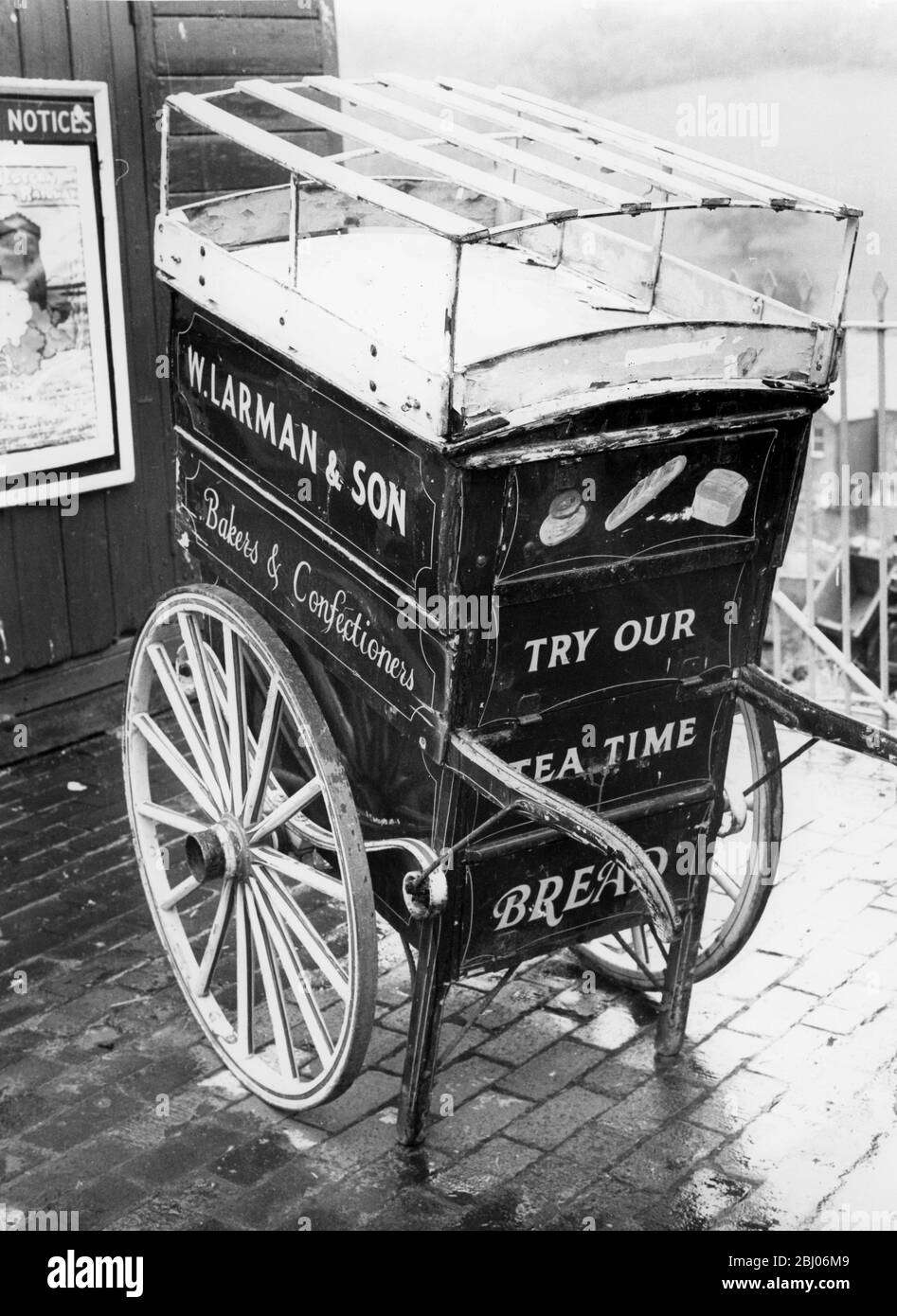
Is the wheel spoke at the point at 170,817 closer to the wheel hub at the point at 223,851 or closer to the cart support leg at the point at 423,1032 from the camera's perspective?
the wheel hub at the point at 223,851

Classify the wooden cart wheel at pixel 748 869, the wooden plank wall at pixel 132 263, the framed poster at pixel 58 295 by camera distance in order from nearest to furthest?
the wooden cart wheel at pixel 748 869 → the framed poster at pixel 58 295 → the wooden plank wall at pixel 132 263

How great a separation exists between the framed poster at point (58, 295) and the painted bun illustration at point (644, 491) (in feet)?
10.3

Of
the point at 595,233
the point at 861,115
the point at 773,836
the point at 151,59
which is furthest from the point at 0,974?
the point at 861,115

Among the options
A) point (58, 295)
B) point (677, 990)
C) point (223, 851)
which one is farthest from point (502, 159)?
point (58, 295)

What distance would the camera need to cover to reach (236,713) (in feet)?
11.0

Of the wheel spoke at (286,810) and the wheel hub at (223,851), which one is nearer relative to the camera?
the wheel spoke at (286,810)

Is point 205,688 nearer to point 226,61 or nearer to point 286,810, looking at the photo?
point 286,810

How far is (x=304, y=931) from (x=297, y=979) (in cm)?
13

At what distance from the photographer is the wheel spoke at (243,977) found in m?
3.38

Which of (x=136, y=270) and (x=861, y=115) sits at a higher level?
(x=861, y=115)

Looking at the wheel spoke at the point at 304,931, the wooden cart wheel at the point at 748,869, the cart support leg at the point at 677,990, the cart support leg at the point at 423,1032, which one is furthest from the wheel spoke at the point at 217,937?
the cart support leg at the point at 677,990

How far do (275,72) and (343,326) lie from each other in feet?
12.0
